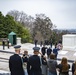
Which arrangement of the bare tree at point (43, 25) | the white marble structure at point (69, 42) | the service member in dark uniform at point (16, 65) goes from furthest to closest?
the bare tree at point (43, 25) < the white marble structure at point (69, 42) < the service member in dark uniform at point (16, 65)

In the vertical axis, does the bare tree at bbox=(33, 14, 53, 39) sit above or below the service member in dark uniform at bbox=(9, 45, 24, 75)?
above

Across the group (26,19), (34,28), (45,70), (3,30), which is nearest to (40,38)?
(34,28)

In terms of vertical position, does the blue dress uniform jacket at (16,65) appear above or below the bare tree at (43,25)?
below

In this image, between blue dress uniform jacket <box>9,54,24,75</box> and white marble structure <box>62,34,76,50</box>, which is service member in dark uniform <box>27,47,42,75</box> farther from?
white marble structure <box>62,34,76,50</box>

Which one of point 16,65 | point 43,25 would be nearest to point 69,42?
point 16,65

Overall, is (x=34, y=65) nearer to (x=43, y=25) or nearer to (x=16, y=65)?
(x=16, y=65)

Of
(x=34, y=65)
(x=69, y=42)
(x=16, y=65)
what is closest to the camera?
(x=16, y=65)

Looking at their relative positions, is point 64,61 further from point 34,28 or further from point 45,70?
point 34,28

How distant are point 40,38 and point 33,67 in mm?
56864

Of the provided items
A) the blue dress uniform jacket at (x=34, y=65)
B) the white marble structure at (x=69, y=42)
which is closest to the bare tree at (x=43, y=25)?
the white marble structure at (x=69, y=42)

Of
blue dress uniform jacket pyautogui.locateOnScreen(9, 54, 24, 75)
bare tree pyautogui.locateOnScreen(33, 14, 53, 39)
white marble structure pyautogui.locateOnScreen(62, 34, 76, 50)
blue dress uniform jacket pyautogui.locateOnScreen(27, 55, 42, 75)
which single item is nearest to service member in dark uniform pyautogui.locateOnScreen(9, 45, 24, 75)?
blue dress uniform jacket pyautogui.locateOnScreen(9, 54, 24, 75)

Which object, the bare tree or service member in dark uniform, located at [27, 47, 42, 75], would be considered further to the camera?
the bare tree

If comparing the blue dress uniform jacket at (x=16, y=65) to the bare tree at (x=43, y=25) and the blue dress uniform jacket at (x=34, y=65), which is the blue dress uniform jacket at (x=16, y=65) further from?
the bare tree at (x=43, y=25)

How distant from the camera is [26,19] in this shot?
231ft
